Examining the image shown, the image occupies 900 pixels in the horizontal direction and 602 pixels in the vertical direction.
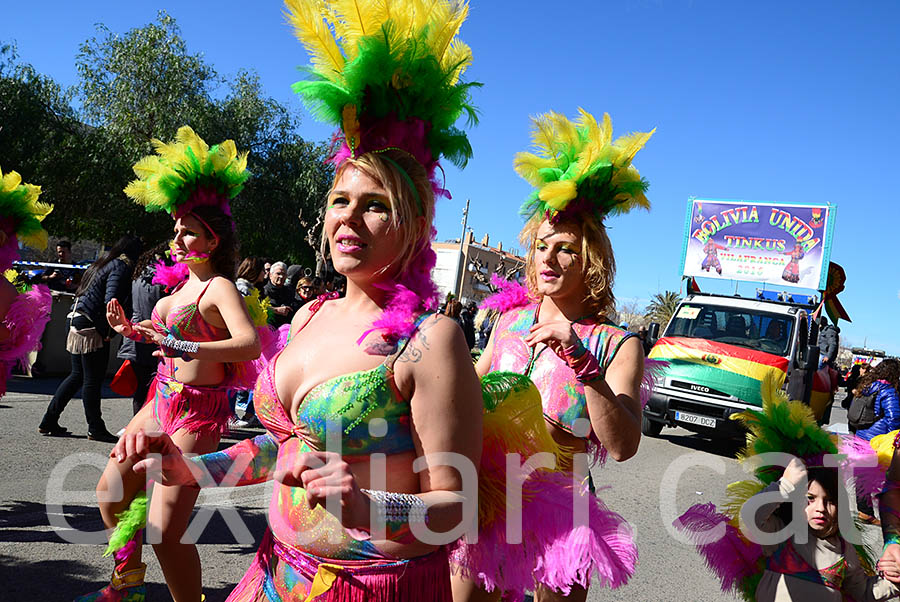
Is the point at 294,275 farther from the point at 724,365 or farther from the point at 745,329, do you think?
the point at 745,329

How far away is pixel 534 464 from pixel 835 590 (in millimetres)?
1849

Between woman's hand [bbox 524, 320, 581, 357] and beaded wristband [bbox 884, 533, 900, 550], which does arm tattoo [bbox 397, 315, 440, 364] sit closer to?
woman's hand [bbox 524, 320, 581, 357]


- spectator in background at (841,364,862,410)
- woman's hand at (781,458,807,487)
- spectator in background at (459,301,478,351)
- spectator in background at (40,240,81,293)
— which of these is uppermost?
spectator in background at (40,240,81,293)

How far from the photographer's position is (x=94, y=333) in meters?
6.31

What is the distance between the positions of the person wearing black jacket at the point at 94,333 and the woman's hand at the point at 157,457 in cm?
517

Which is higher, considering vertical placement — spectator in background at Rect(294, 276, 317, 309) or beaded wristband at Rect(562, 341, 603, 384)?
beaded wristband at Rect(562, 341, 603, 384)

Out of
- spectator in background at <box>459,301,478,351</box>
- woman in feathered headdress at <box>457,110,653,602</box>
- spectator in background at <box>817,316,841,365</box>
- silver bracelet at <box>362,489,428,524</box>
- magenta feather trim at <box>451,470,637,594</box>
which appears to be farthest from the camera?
spectator in background at <box>459,301,478,351</box>

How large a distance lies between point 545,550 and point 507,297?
1312mm

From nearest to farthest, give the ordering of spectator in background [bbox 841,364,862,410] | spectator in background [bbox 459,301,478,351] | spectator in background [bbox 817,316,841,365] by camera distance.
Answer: spectator in background [bbox 841,364,862,410]
spectator in background [bbox 817,316,841,365]
spectator in background [bbox 459,301,478,351]

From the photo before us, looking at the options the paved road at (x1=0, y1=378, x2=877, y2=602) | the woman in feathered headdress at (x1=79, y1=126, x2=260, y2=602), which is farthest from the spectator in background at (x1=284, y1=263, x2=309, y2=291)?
the woman in feathered headdress at (x1=79, y1=126, x2=260, y2=602)

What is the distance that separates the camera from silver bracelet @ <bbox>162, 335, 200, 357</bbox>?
2926 mm

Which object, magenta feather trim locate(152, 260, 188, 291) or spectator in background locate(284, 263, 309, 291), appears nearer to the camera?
magenta feather trim locate(152, 260, 188, 291)

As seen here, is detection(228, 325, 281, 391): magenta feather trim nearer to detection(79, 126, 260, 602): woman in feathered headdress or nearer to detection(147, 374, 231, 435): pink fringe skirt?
detection(79, 126, 260, 602): woman in feathered headdress

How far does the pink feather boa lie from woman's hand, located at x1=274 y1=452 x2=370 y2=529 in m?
3.21
